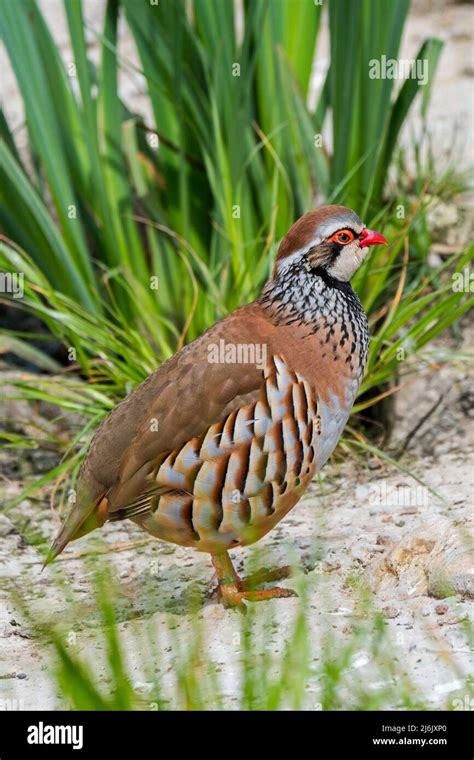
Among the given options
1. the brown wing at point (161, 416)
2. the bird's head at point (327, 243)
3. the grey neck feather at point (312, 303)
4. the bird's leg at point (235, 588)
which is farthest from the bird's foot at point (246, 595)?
the bird's head at point (327, 243)

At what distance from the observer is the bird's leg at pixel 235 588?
4098 millimetres

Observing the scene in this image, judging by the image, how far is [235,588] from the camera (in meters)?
4.14

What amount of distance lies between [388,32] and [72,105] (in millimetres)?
1584

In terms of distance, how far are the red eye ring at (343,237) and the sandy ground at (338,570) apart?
1053 millimetres

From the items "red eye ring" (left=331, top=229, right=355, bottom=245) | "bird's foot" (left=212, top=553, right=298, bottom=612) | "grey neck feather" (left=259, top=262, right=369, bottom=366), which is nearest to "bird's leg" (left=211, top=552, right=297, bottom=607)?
"bird's foot" (left=212, top=553, right=298, bottom=612)

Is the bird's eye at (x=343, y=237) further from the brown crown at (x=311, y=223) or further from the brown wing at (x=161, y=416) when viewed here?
the brown wing at (x=161, y=416)

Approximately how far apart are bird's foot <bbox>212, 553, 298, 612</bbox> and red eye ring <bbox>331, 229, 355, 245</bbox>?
117 cm

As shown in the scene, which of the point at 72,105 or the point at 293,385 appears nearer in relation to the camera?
the point at 293,385

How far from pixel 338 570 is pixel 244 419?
708mm

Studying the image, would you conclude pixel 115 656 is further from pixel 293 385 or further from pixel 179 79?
pixel 179 79

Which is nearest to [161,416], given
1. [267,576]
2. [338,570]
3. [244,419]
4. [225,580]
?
[244,419]

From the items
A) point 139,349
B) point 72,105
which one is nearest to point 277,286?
point 139,349

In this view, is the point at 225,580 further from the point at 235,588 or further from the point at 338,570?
the point at 338,570

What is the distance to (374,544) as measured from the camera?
14.4 ft
